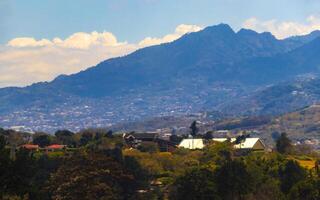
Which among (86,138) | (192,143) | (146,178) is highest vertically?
(86,138)

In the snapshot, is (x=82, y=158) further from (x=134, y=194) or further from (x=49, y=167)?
(x=49, y=167)

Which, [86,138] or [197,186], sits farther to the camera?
[86,138]

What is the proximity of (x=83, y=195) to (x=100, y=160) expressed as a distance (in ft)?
15.9

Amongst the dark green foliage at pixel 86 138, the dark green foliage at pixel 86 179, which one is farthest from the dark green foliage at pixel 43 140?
the dark green foliage at pixel 86 179

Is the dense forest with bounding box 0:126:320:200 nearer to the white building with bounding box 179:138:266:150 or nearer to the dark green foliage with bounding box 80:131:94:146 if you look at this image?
the dark green foliage with bounding box 80:131:94:146

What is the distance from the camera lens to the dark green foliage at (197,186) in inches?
2549

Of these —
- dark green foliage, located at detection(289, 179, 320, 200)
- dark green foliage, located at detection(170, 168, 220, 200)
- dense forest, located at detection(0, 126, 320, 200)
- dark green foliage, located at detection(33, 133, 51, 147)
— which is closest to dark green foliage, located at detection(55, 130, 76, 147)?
dark green foliage, located at detection(33, 133, 51, 147)

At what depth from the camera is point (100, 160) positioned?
5425 centimetres

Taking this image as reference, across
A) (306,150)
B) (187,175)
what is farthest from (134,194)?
(306,150)

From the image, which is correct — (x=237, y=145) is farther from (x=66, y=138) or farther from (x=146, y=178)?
(x=146, y=178)

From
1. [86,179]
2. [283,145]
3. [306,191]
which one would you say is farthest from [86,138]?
[86,179]

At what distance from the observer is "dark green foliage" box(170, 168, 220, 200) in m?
64.8

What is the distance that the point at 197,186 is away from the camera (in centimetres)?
6525

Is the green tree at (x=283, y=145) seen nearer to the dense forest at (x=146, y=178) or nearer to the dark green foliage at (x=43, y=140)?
the dense forest at (x=146, y=178)
